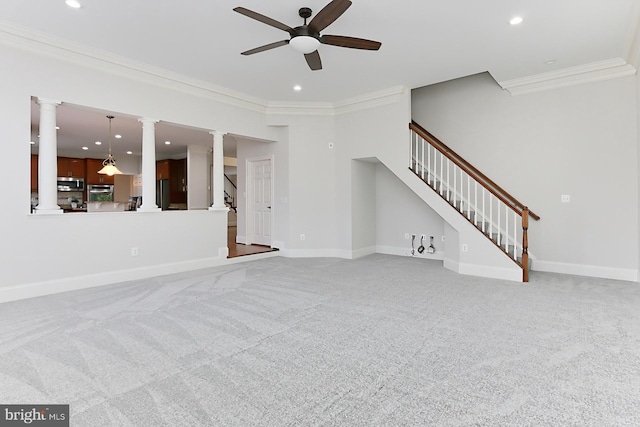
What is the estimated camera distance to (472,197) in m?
6.01

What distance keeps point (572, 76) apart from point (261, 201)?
19.9ft

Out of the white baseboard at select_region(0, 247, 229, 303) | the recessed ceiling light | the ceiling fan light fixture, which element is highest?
the recessed ceiling light

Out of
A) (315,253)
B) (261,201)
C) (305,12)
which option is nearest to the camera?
(305,12)

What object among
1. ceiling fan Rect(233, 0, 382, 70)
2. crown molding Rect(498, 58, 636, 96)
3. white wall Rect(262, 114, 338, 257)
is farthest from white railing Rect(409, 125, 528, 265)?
ceiling fan Rect(233, 0, 382, 70)

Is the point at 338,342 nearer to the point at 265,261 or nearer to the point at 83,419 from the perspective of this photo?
the point at 83,419

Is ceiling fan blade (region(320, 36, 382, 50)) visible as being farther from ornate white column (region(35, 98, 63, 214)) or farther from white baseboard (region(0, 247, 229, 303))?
white baseboard (region(0, 247, 229, 303))

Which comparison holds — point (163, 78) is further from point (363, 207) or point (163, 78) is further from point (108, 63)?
point (363, 207)

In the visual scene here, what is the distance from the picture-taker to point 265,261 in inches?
→ 251

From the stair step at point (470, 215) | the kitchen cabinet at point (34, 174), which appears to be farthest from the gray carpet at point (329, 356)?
the kitchen cabinet at point (34, 174)

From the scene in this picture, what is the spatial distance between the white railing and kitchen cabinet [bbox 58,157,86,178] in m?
10.4

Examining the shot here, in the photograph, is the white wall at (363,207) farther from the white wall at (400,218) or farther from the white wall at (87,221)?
the white wall at (87,221)

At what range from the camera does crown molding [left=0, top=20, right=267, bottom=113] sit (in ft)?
12.8

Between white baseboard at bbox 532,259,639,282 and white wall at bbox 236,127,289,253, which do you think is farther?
white wall at bbox 236,127,289,253

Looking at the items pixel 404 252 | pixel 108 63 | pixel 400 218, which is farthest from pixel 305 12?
→ pixel 404 252
